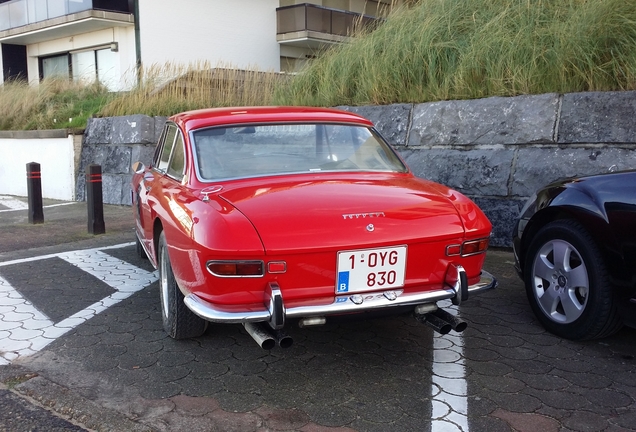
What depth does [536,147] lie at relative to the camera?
23.0 feet

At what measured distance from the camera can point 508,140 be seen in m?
7.21

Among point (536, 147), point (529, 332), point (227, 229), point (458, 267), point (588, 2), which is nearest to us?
point (227, 229)

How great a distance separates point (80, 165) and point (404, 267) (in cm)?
1103

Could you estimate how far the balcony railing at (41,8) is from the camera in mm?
21516

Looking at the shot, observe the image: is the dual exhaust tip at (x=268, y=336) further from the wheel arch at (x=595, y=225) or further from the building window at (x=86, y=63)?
the building window at (x=86, y=63)

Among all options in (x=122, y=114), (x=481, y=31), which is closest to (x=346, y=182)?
(x=481, y=31)

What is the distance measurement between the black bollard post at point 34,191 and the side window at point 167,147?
15.3 feet

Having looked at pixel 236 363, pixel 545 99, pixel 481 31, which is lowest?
pixel 236 363

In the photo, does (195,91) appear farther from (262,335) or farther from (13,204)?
(262,335)

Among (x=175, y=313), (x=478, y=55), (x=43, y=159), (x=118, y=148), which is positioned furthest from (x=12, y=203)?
(x=175, y=313)

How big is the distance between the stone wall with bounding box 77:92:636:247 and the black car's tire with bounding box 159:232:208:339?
13.7 feet

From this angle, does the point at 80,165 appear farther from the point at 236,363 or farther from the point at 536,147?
the point at 236,363

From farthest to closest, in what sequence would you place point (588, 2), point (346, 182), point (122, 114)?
point (122, 114), point (588, 2), point (346, 182)

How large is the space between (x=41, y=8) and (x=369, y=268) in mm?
23983
